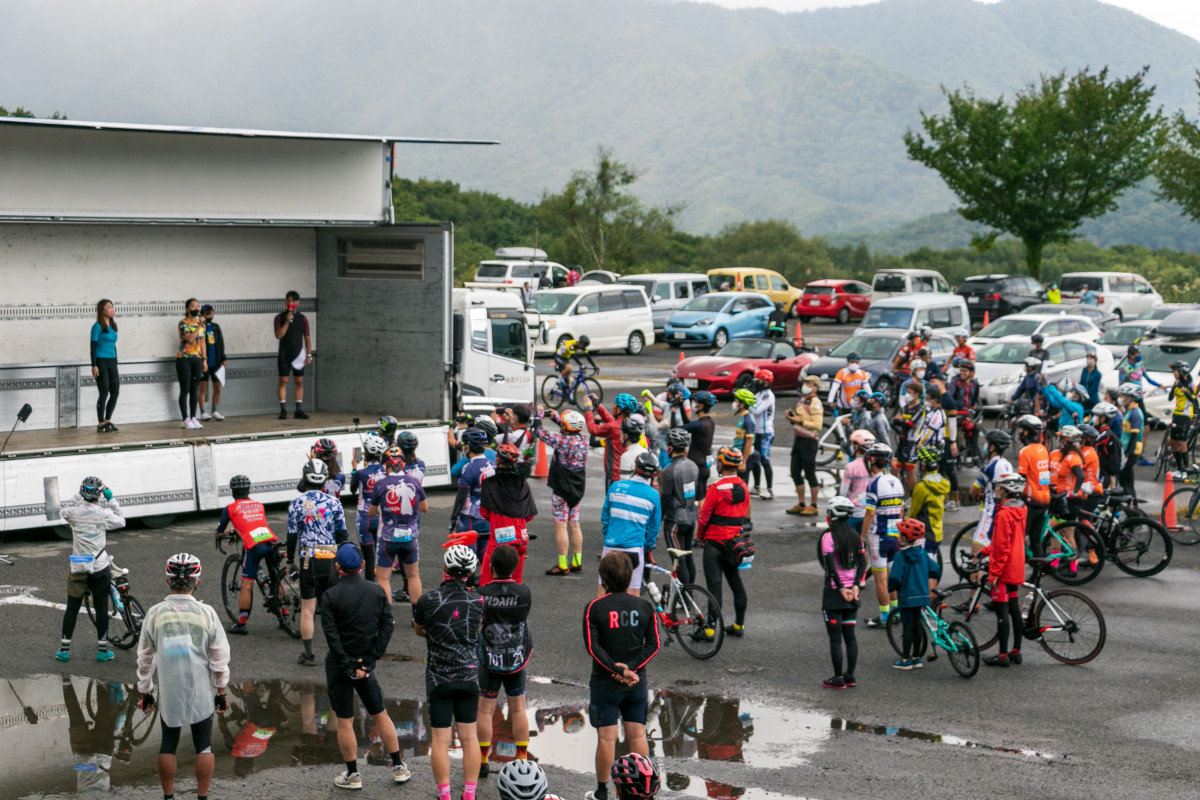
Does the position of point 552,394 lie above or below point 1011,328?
below

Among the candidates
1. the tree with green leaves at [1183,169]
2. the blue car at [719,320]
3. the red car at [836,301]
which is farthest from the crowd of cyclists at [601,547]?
the tree with green leaves at [1183,169]

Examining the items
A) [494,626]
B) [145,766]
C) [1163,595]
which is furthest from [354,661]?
[1163,595]

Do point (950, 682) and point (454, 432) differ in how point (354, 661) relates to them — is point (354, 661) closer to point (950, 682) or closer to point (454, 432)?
point (950, 682)

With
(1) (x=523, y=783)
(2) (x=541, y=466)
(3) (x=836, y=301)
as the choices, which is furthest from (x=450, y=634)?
(3) (x=836, y=301)

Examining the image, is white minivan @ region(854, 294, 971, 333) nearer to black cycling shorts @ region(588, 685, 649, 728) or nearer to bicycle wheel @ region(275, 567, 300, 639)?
bicycle wheel @ region(275, 567, 300, 639)

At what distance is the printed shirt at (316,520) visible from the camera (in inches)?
398

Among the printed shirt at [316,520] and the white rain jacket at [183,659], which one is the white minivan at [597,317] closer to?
the printed shirt at [316,520]

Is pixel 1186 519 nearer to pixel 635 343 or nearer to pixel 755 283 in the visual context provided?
pixel 635 343

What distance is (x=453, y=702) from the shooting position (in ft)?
23.9

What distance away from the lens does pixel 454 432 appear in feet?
56.7

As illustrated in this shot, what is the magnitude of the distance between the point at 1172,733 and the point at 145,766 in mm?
7136

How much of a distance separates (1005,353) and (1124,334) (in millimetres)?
4928

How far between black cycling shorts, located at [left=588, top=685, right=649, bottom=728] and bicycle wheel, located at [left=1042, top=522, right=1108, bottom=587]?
7289 millimetres

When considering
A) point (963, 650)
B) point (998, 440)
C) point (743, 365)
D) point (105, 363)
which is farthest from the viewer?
point (743, 365)
